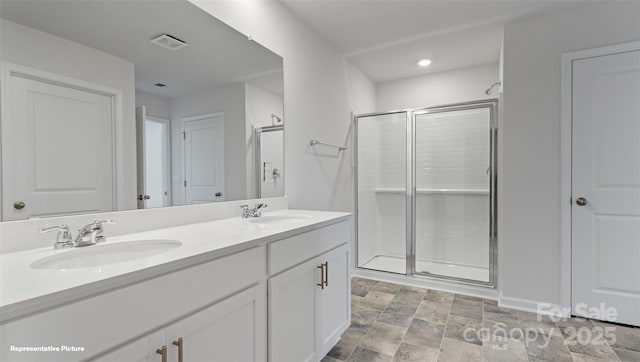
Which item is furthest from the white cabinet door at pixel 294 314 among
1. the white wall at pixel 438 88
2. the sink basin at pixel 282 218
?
the white wall at pixel 438 88

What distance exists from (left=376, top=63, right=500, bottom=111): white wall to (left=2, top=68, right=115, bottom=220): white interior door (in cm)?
331

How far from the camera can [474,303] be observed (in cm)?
256

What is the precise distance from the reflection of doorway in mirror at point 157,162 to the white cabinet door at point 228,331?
67 centimetres

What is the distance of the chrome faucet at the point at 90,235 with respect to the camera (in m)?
1.04

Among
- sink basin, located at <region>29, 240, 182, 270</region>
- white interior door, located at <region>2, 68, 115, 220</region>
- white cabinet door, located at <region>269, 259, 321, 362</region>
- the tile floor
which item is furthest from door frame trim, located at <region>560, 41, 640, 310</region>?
white interior door, located at <region>2, 68, 115, 220</region>

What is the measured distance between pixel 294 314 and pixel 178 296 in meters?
0.67

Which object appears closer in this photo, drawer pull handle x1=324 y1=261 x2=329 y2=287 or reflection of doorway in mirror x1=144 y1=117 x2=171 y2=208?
reflection of doorway in mirror x1=144 y1=117 x2=171 y2=208

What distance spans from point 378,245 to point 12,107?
3.35m

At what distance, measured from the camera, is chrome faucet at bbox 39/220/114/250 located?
1026 millimetres

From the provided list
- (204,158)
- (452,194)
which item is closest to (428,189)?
(452,194)

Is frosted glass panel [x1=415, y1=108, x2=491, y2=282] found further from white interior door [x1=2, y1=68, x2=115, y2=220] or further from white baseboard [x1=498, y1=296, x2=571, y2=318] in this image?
white interior door [x1=2, y1=68, x2=115, y2=220]

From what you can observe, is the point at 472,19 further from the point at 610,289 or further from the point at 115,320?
the point at 115,320

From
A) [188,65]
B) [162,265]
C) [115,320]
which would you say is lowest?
[115,320]

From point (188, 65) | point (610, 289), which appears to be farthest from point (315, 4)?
point (610, 289)
